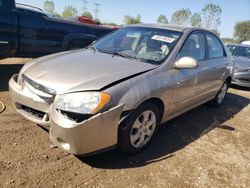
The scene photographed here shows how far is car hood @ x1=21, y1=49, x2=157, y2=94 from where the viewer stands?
288 centimetres

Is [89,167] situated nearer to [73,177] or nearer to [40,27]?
[73,177]

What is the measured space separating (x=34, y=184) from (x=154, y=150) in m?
1.62

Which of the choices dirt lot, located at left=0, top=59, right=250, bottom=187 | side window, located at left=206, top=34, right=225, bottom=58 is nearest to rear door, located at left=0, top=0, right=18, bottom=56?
dirt lot, located at left=0, top=59, right=250, bottom=187

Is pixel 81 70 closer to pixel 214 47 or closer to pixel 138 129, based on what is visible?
pixel 138 129

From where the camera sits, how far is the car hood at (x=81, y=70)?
288cm

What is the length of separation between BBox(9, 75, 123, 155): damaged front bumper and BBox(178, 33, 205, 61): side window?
1.63 metres

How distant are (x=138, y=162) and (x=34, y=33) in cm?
395

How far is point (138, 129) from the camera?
3.33m

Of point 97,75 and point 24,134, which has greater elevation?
point 97,75

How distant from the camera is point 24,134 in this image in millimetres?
3623

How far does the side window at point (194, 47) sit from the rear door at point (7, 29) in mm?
3563

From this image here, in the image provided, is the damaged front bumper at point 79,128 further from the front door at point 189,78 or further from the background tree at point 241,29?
the background tree at point 241,29

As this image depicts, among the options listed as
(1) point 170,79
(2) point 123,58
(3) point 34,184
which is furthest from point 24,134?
(1) point 170,79

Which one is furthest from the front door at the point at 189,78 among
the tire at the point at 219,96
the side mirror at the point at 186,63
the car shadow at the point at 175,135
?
the tire at the point at 219,96
